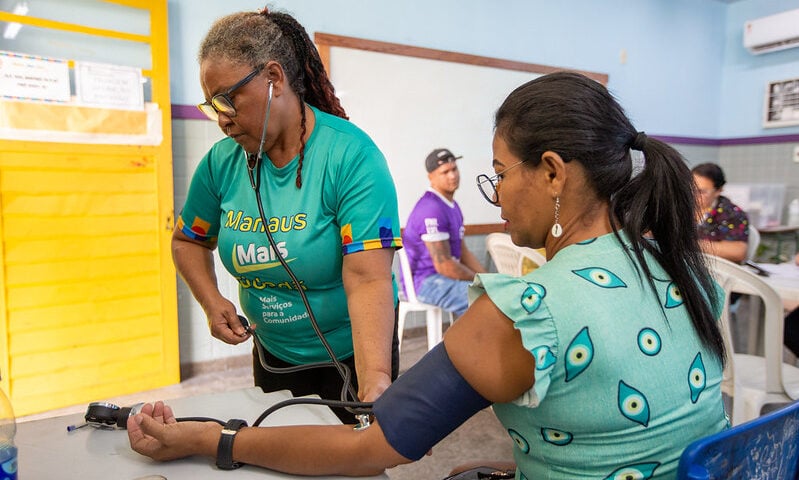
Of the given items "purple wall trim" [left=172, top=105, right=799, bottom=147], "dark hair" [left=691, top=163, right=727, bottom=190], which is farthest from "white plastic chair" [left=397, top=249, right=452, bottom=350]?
"purple wall trim" [left=172, top=105, right=799, bottom=147]

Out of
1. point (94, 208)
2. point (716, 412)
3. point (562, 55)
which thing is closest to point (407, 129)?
point (562, 55)

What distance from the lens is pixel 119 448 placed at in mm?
785

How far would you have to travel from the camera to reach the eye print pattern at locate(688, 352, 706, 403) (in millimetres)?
698

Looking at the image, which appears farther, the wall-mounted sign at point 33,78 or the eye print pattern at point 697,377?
the wall-mounted sign at point 33,78

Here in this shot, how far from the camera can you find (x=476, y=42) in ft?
12.7

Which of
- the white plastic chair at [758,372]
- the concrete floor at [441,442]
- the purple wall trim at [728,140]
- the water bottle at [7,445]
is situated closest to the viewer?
the water bottle at [7,445]

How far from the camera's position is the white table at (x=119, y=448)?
28.1 inches

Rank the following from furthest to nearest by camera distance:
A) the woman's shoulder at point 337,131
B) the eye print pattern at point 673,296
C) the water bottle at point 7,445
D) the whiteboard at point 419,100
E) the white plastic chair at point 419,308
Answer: the whiteboard at point 419,100
the white plastic chair at point 419,308
the woman's shoulder at point 337,131
the eye print pattern at point 673,296
the water bottle at point 7,445

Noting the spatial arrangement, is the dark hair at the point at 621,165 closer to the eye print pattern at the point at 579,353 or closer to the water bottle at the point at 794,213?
the eye print pattern at the point at 579,353

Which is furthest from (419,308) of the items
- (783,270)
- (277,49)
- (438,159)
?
(277,49)

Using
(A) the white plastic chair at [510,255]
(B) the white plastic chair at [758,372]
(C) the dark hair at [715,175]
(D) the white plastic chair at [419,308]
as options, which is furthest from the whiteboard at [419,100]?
(B) the white plastic chair at [758,372]

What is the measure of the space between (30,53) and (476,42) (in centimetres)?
269

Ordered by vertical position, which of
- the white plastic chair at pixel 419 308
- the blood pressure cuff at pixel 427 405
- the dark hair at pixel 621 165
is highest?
the dark hair at pixel 621 165

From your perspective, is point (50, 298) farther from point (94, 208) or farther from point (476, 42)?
point (476, 42)
